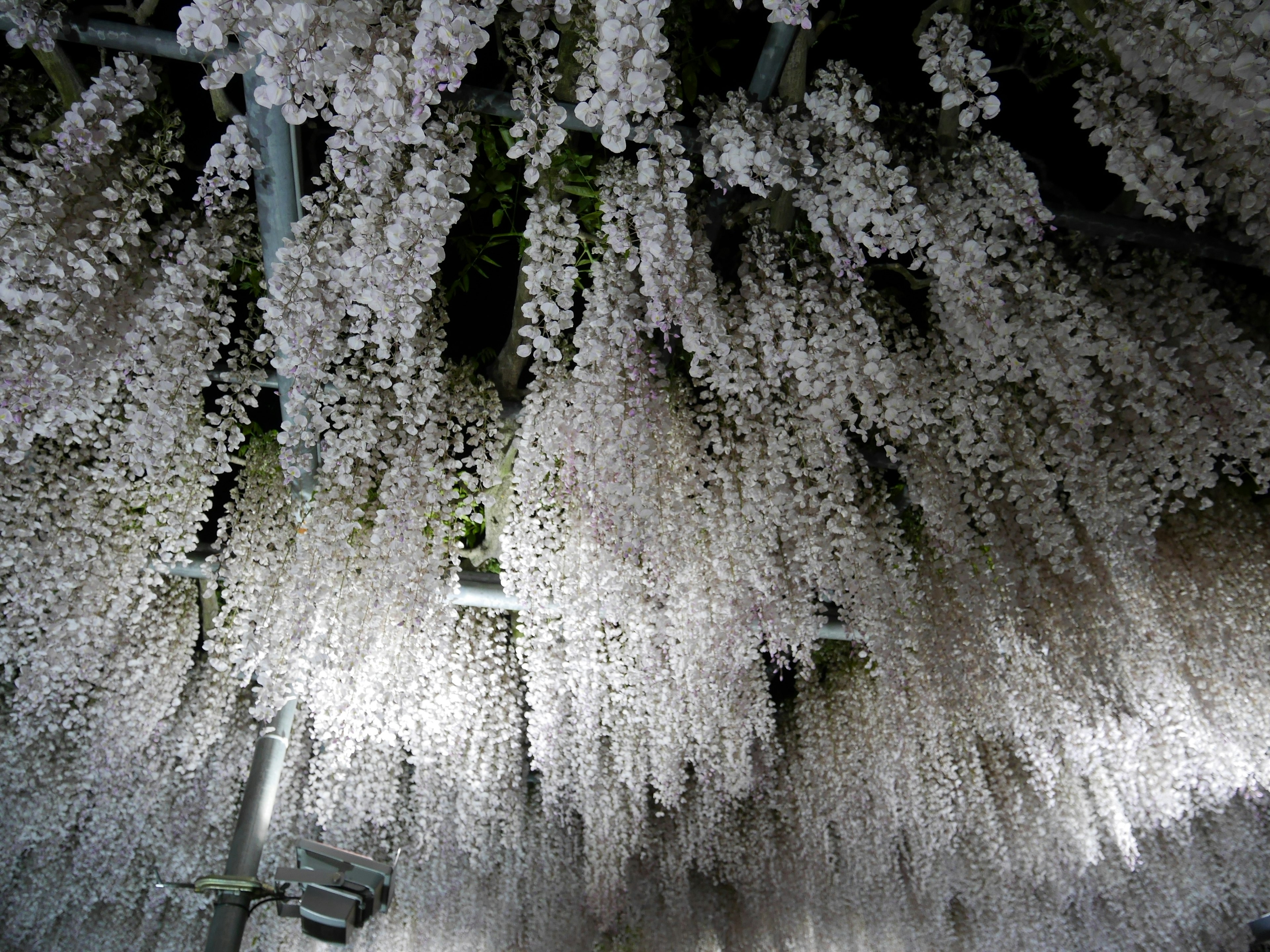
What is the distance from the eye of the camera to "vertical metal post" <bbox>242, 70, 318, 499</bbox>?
85.4 inches

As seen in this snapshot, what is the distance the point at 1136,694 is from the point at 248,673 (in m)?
4.80

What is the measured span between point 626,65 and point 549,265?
652mm

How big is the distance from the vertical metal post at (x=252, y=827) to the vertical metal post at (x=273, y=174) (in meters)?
2.89

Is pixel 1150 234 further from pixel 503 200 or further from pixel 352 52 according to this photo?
pixel 352 52

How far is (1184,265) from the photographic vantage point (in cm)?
308

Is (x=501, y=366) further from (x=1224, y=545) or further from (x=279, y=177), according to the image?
(x=1224, y=545)

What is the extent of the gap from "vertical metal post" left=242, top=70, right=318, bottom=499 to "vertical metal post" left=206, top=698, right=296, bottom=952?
2887 millimetres

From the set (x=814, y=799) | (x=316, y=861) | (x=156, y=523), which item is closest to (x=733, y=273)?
(x=156, y=523)

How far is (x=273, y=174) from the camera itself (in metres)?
2.32

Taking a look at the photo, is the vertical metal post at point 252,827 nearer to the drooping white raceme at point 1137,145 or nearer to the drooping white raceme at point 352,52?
the drooping white raceme at point 352,52

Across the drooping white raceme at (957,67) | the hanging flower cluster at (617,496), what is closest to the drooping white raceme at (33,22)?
the hanging flower cluster at (617,496)

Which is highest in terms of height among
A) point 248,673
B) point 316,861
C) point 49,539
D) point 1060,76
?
point 1060,76

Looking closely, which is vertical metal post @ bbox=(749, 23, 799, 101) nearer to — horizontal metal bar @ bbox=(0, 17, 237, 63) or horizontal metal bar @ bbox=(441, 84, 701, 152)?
horizontal metal bar @ bbox=(441, 84, 701, 152)

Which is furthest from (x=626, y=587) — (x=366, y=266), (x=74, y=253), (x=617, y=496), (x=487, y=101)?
(x=74, y=253)
